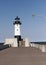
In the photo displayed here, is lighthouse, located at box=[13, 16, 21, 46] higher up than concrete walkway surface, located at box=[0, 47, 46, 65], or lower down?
higher up

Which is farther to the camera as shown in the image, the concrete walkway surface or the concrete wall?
the concrete wall

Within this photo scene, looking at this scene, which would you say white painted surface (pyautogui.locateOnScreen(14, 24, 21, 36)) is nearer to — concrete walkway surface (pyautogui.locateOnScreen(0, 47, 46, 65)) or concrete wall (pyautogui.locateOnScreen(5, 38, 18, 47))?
concrete wall (pyautogui.locateOnScreen(5, 38, 18, 47))

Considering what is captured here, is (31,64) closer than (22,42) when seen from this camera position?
Yes

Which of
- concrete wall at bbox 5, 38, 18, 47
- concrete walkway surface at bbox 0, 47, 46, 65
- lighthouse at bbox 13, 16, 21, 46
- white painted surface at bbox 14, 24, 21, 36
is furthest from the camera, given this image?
white painted surface at bbox 14, 24, 21, 36

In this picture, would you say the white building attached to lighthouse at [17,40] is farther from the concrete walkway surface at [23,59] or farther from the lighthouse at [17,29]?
the concrete walkway surface at [23,59]

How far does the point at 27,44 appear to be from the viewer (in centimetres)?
5881

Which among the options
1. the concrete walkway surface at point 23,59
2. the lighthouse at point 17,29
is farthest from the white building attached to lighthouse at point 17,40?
the concrete walkway surface at point 23,59

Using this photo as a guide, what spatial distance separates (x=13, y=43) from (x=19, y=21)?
25.1 feet

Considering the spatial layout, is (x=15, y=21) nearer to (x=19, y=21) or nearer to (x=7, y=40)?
(x=19, y=21)

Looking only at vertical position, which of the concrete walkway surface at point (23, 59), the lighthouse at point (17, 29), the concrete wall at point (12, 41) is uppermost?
the lighthouse at point (17, 29)

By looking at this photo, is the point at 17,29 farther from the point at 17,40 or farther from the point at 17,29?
the point at 17,40

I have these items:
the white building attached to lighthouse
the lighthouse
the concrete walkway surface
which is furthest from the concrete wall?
the concrete walkway surface

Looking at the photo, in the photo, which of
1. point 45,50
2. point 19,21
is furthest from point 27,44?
point 45,50

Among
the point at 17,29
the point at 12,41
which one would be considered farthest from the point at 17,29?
the point at 12,41
